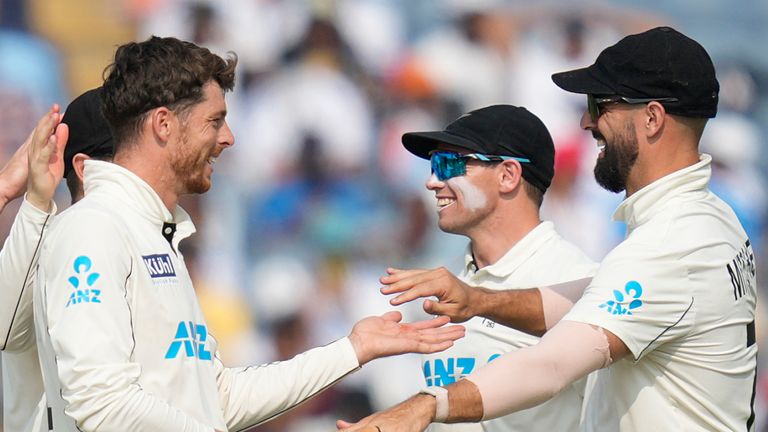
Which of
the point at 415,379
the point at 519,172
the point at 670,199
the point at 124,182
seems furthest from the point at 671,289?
the point at 415,379

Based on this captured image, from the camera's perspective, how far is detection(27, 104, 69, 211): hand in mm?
3584

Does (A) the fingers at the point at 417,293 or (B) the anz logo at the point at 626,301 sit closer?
(B) the anz logo at the point at 626,301

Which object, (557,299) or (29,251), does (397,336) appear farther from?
(29,251)

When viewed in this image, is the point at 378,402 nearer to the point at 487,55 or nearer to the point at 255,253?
the point at 255,253

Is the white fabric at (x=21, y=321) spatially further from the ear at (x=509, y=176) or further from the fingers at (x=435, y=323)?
the ear at (x=509, y=176)

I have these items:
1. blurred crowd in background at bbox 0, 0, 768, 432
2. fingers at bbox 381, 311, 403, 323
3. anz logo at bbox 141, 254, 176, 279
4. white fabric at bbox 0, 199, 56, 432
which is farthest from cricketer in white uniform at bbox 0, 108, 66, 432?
blurred crowd in background at bbox 0, 0, 768, 432

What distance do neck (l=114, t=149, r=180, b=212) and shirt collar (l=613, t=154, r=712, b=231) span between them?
144 cm

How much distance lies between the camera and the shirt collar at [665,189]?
363 cm

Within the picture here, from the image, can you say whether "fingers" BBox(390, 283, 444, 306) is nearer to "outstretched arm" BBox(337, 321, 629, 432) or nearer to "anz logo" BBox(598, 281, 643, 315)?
"outstretched arm" BBox(337, 321, 629, 432)

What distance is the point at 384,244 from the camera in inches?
317

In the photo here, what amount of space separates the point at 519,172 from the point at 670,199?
1105 mm

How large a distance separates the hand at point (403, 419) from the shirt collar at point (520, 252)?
49.5 inches

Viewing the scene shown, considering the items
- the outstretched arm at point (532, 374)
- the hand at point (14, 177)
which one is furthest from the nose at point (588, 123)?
the hand at point (14, 177)

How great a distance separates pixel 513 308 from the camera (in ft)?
13.0
